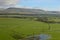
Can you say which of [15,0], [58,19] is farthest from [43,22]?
[15,0]

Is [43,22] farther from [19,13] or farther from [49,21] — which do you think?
[19,13]

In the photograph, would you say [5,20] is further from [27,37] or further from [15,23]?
[27,37]

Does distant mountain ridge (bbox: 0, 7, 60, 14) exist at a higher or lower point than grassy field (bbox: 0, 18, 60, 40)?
higher

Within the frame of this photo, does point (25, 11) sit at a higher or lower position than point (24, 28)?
higher

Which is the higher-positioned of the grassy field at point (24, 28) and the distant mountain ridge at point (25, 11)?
the distant mountain ridge at point (25, 11)

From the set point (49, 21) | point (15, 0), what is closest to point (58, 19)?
point (49, 21)

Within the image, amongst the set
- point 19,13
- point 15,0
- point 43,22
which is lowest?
point 43,22

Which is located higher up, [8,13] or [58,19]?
[8,13]
